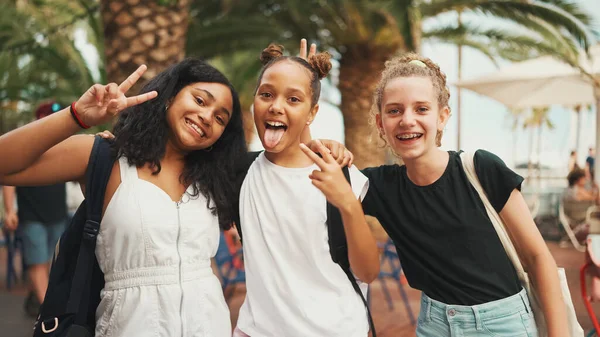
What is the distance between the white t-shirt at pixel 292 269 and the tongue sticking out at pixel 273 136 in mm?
132

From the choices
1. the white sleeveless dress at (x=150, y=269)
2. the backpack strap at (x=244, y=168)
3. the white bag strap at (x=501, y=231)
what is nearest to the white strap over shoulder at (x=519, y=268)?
the white bag strap at (x=501, y=231)

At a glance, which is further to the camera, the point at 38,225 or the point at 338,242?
the point at 38,225

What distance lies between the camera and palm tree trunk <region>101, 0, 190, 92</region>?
5.86 m

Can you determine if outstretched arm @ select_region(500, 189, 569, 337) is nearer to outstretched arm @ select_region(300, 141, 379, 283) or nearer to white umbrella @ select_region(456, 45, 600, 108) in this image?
outstretched arm @ select_region(300, 141, 379, 283)

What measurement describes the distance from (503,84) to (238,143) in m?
7.86

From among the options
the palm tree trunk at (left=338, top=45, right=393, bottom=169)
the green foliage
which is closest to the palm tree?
the palm tree trunk at (left=338, top=45, right=393, bottom=169)

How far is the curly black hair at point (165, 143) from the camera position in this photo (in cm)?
234

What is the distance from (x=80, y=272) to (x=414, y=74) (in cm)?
143

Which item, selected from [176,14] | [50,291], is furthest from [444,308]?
[176,14]

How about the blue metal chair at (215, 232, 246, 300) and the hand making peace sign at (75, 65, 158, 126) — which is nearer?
the hand making peace sign at (75, 65, 158, 126)

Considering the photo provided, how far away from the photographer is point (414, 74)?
91.7 inches

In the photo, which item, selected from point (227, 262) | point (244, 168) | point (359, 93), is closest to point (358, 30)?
point (359, 93)

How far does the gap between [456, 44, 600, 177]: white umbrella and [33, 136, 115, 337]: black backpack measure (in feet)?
25.9

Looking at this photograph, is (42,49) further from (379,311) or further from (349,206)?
(349,206)
